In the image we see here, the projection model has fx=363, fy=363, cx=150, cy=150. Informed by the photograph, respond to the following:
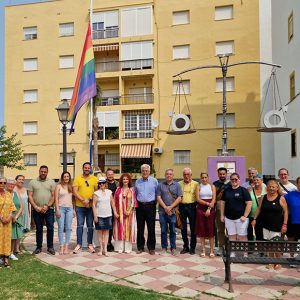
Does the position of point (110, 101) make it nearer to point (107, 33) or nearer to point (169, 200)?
point (107, 33)

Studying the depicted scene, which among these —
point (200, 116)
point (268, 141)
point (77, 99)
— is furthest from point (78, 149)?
point (77, 99)

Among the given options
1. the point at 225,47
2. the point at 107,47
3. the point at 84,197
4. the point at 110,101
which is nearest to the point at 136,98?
the point at 110,101

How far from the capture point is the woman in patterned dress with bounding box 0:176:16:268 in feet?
21.7

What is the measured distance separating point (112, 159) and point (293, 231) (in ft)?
79.5

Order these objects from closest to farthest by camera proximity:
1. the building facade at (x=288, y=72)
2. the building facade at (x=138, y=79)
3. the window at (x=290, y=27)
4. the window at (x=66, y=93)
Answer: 1. the building facade at (x=288, y=72)
2. the window at (x=290, y=27)
3. the building facade at (x=138, y=79)
4. the window at (x=66, y=93)

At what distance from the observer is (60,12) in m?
31.9

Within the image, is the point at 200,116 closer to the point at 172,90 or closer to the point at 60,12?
the point at 172,90

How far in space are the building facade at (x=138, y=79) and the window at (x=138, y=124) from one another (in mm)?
81

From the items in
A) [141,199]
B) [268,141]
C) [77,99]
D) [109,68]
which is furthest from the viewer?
[109,68]

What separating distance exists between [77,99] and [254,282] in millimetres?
7925

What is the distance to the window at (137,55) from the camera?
96.9 ft

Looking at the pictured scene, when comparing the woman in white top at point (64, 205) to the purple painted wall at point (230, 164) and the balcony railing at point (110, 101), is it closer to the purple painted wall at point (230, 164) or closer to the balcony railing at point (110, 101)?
the purple painted wall at point (230, 164)

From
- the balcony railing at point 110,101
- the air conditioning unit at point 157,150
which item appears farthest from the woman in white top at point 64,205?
the balcony railing at point 110,101

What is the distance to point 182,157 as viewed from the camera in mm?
28844
